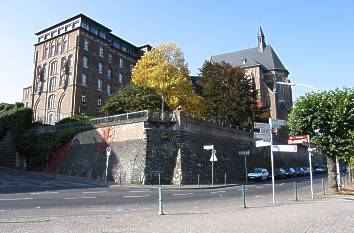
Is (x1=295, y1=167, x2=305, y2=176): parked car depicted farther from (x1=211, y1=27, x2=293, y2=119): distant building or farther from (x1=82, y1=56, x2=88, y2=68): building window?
(x1=82, y1=56, x2=88, y2=68): building window

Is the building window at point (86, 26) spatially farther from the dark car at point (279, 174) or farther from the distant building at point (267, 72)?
the dark car at point (279, 174)

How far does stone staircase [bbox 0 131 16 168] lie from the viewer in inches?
1933

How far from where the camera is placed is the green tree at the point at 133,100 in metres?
43.0

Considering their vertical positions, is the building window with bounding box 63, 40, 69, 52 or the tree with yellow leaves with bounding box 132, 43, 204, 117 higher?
the building window with bounding box 63, 40, 69, 52

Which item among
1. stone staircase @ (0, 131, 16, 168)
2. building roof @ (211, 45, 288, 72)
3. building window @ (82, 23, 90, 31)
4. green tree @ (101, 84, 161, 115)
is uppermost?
building roof @ (211, 45, 288, 72)

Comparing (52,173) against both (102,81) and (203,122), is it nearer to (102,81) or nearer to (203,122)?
(203,122)

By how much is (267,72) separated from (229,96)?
44.3m

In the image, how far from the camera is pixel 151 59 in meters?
50.8

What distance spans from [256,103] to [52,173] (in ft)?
94.3

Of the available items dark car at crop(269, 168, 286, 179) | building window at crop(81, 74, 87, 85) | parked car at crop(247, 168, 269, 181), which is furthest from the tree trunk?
building window at crop(81, 74, 87, 85)

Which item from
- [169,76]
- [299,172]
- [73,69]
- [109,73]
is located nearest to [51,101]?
[73,69]

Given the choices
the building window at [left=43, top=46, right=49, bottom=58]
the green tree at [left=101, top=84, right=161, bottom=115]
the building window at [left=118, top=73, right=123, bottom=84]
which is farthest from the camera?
the building window at [left=118, top=73, right=123, bottom=84]

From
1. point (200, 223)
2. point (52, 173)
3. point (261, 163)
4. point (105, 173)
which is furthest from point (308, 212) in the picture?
point (261, 163)

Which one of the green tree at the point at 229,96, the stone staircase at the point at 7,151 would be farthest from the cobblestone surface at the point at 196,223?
the stone staircase at the point at 7,151
